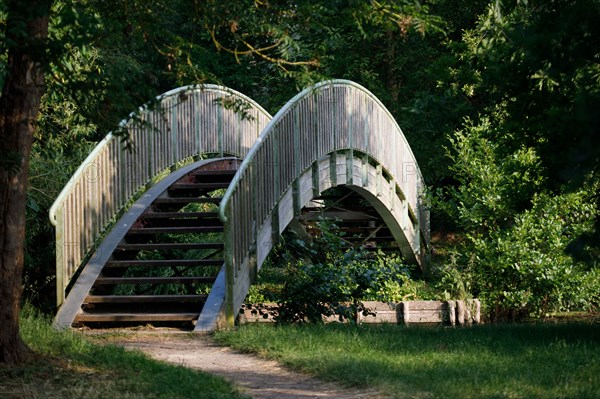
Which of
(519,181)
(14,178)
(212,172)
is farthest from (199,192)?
(14,178)

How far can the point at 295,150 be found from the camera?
15.7 m

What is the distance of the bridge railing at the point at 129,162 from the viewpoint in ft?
41.3

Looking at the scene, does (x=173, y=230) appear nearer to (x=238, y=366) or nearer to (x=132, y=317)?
(x=132, y=317)

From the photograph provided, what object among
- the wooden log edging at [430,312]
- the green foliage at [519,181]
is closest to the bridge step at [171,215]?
Result: the green foliage at [519,181]

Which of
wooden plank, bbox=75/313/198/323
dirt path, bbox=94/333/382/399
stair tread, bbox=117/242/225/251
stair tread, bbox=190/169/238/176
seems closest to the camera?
dirt path, bbox=94/333/382/399

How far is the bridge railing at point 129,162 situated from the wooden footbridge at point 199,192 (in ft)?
0.06

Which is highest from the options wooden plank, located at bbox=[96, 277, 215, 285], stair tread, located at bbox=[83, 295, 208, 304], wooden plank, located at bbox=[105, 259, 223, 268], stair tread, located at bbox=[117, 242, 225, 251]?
stair tread, located at bbox=[117, 242, 225, 251]

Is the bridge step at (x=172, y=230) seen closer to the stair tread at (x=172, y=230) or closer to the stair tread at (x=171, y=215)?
the stair tread at (x=172, y=230)

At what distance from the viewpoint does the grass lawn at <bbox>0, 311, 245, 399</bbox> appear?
7883mm

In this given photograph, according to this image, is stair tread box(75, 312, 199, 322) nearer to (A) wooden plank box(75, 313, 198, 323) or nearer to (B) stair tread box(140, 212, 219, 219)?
(A) wooden plank box(75, 313, 198, 323)

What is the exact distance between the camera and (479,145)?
69.7 ft

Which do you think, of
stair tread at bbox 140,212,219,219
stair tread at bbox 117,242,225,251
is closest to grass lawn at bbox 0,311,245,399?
stair tread at bbox 117,242,225,251

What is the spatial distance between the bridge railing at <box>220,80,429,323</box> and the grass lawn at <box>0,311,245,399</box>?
3.09 meters

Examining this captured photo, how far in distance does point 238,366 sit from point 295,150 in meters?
6.53
